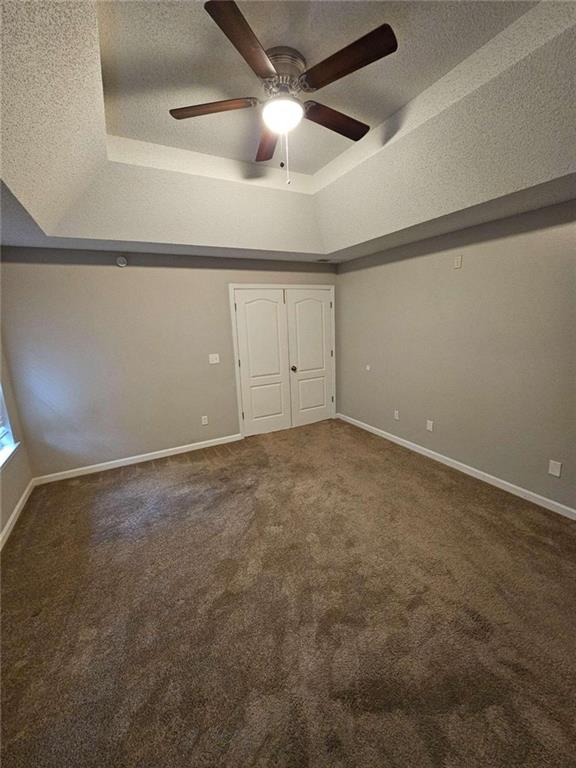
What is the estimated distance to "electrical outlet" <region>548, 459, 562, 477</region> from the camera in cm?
238

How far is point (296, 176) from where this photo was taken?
3.00 meters

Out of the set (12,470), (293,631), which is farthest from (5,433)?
(293,631)

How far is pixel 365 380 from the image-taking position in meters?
4.32

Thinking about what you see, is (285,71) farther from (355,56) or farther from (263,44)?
(355,56)

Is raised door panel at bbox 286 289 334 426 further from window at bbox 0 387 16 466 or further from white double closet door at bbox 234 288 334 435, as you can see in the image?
window at bbox 0 387 16 466

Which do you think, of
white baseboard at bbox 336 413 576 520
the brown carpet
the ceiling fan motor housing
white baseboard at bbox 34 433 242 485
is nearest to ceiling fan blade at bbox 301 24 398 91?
the ceiling fan motor housing

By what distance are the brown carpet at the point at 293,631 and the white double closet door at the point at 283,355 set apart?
5.65 feet

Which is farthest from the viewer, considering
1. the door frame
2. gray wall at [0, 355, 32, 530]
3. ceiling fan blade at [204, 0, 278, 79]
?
the door frame

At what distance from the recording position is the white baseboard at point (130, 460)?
3.23m

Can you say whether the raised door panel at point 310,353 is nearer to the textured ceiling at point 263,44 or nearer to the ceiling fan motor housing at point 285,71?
the textured ceiling at point 263,44

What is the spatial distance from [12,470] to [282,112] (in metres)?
3.43

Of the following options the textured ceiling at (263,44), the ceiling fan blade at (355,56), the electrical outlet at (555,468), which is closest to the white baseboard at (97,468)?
the textured ceiling at (263,44)

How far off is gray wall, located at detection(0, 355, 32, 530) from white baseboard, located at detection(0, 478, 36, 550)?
0.03 m

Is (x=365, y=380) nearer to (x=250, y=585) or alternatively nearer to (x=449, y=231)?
(x=449, y=231)
